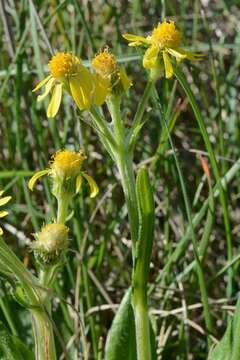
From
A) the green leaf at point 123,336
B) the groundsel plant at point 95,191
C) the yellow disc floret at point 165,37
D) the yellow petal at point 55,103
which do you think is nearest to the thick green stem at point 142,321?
the groundsel plant at point 95,191

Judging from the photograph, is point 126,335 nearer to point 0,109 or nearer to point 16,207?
point 16,207

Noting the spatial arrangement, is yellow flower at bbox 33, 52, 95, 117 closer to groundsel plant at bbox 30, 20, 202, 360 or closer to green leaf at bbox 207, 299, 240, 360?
groundsel plant at bbox 30, 20, 202, 360

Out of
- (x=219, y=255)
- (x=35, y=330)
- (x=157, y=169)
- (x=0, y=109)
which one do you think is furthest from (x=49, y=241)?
(x=0, y=109)

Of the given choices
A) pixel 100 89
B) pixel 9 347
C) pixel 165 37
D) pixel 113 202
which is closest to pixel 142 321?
pixel 9 347

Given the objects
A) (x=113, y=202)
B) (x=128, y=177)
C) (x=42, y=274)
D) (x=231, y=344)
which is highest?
(x=113, y=202)

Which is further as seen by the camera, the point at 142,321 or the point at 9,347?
the point at 9,347

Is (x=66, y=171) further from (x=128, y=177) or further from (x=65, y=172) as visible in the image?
(x=128, y=177)

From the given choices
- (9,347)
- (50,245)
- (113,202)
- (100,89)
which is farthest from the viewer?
(113,202)
